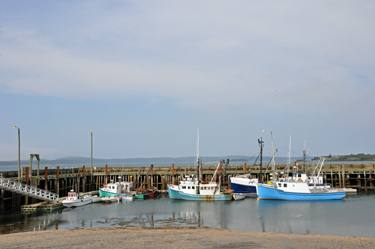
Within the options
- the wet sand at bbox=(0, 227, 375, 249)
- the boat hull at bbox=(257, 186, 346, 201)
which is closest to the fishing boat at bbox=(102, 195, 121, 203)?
the boat hull at bbox=(257, 186, 346, 201)

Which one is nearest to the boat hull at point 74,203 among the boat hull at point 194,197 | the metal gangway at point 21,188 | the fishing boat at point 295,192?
the metal gangway at point 21,188

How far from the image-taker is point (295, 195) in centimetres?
5516

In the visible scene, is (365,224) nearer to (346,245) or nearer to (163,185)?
(346,245)

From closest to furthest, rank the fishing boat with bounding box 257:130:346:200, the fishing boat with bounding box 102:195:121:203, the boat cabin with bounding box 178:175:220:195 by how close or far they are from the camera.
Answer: the fishing boat with bounding box 257:130:346:200, the fishing boat with bounding box 102:195:121:203, the boat cabin with bounding box 178:175:220:195

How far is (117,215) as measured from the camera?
4316cm

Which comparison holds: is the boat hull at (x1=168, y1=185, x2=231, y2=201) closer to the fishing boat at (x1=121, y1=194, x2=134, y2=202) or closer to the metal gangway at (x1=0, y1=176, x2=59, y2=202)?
the fishing boat at (x1=121, y1=194, x2=134, y2=202)

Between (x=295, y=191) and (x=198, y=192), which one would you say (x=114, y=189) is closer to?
(x=198, y=192)

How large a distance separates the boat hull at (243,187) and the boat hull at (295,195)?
644 centimetres

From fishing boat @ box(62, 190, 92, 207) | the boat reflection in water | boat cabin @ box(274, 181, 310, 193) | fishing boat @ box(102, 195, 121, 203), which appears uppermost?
boat cabin @ box(274, 181, 310, 193)

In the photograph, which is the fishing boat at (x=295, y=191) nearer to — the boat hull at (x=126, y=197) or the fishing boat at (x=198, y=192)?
the fishing boat at (x=198, y=192)

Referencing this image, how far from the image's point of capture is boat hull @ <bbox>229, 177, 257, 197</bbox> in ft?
207

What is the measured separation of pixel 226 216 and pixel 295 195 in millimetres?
17966

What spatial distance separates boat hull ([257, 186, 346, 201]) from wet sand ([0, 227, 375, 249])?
27.3 metres

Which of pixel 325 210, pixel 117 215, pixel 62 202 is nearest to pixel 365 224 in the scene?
pixel 325 210
